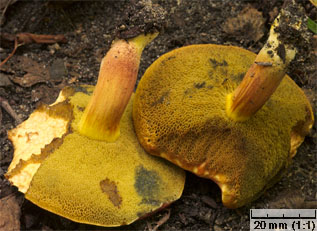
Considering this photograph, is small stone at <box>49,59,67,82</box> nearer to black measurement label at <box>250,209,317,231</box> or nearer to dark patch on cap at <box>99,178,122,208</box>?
dark patch on cap at <box>99,178,122,208</box>

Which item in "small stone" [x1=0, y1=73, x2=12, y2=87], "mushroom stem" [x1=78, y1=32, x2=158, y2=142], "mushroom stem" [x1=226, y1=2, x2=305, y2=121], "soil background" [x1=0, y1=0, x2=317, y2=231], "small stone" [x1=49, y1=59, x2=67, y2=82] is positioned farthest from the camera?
"small stone" [x1=49, y1=59, x2=67, y2=82]

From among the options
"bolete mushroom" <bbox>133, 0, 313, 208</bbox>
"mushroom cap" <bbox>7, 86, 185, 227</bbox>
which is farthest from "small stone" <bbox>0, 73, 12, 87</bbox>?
"bolete mushroom" <bbox>133, 0, 313, 208</bbox>

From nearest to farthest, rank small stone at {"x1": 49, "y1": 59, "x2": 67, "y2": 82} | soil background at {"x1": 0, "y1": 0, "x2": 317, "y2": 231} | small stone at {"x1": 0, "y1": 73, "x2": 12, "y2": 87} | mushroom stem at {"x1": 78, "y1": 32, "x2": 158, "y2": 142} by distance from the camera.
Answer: mushroom stem at {"x1": 78, "y1": 32, "x2": 158, "y2": 142} → soil background at {"x1": 0, "y1": 0, "x2": 317, "y2": 231} → small stone at {"x1": 0, "y1": 73, "x2": 12, "y2": 87} → small stone at {"x1": 49, "y1": 59, "x2": 67, "y2": 82}

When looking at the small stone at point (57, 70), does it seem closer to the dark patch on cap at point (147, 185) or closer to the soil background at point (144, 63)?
the soil background at point (144, 63)

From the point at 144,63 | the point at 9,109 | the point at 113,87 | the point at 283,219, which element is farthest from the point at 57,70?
the point at 283,219

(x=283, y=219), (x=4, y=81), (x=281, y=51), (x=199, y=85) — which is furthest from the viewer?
(x=4, y=81)

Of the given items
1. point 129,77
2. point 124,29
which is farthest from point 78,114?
point 124,29

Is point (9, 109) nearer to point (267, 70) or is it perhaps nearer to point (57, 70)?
point (57, 70)

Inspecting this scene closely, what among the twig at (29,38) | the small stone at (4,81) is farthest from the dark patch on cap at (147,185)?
the twig at (29,38)
